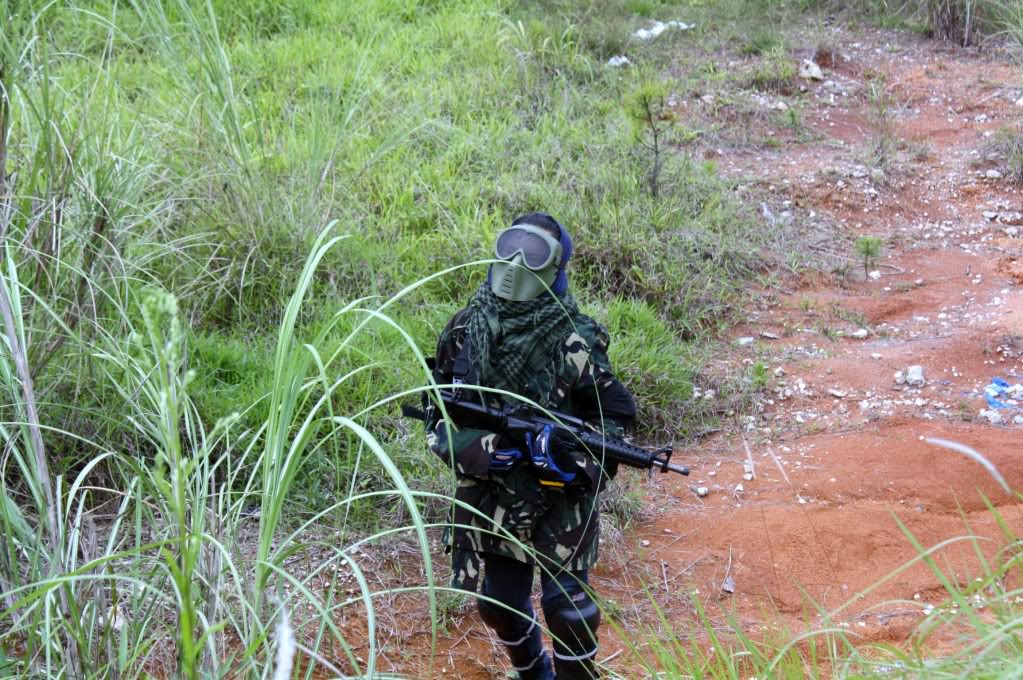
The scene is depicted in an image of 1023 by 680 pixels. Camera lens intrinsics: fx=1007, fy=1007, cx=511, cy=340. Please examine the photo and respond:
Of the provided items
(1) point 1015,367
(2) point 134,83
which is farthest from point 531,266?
(2) point 134,83

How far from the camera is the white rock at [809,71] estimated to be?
7777 millimetres

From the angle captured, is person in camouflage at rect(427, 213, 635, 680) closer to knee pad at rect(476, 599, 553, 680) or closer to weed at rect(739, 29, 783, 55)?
knee pad at rect(476, 599, 553, 680)

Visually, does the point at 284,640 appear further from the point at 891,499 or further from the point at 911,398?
the point at 911,398

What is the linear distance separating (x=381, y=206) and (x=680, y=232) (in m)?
1.62

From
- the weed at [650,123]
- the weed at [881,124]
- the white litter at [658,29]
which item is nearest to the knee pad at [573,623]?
the weed at [650,123]

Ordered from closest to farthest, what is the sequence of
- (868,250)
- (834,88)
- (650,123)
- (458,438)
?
(458,438)
(868,250)
(650,123)
(834,88)

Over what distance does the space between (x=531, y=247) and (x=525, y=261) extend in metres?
0.05

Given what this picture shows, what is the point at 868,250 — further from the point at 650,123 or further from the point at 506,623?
the point at 506,623

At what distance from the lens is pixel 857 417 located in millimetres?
4551

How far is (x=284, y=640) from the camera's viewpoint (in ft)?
3.05

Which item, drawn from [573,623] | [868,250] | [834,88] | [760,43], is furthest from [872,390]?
[760,43]

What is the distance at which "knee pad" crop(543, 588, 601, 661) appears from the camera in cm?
262

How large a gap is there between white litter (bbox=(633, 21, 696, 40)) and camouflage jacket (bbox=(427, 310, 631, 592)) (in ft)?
19.1

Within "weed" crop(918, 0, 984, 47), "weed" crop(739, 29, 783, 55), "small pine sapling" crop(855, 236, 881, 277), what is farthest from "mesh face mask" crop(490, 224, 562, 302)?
"weed" crop(918, 0, 984, 47)
